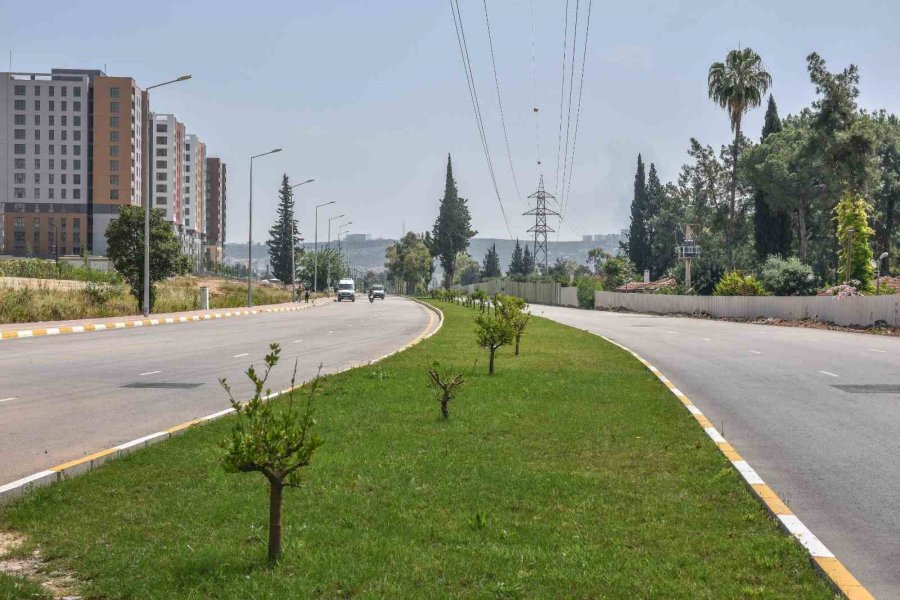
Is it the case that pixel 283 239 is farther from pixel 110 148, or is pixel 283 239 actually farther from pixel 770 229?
pixel 770 229

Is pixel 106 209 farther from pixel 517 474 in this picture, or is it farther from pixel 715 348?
pixel 517 474

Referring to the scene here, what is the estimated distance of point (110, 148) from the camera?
140875mm

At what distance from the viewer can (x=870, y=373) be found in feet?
56.3

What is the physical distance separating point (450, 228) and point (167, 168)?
61.9 m

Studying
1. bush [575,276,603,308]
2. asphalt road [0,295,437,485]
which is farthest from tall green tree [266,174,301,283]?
asphalt road [0,295,437,485]

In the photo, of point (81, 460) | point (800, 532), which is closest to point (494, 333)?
point (81, 460)

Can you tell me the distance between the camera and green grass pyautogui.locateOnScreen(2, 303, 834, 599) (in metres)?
4.63

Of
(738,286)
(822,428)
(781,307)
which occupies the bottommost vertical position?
(822,428)

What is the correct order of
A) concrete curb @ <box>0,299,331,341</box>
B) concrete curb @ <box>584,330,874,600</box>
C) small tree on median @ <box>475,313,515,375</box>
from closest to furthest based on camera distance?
concrete curb @ <box>584,330,874,600</box> < small tree on median @ <box>475,313,515,375</box> < concrete curb @ <box>0,299,331,341</box>

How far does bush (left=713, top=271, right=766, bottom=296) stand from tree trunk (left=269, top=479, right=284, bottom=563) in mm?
52215

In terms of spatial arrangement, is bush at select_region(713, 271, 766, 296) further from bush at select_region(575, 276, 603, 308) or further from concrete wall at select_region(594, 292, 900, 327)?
bush at select_region(575, 276, 603, 308)

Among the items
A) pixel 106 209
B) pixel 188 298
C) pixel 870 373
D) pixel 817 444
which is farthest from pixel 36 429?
pixel 106 209

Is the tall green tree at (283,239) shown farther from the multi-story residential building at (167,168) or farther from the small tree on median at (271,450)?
the small tree on median at (271,450)

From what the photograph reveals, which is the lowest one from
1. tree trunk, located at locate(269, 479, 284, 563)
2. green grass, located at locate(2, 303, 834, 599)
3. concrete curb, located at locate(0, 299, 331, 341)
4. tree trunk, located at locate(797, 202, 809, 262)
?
concrete curb, located at locate(0, 299, 331, 341)
